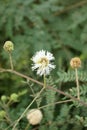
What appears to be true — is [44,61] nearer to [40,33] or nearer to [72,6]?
[40,33]

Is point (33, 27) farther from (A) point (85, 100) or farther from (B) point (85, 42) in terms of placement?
(A) point (85, 100)

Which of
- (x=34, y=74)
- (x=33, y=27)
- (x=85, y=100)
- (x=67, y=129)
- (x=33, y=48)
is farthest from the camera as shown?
(x=33, y=27)

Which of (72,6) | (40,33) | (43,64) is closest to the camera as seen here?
(43,64)

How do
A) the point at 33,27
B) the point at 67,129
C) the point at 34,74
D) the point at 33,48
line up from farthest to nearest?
the point at 33,27, the point at 33,48, the point at 34,74, the point at 67,129

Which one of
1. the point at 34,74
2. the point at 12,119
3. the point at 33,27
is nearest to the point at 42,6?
the point at 33,27

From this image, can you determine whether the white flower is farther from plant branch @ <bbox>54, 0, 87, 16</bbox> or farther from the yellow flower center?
plant branch @ <bbox>54, 0, 87, 16</bbox>

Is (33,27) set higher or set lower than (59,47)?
higher

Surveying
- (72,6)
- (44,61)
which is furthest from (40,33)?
(44,61)

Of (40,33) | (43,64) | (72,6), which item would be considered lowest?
(43,64)

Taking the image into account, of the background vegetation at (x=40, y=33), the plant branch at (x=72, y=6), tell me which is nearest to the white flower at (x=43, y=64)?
the background vegetation at (x=40, y=33)

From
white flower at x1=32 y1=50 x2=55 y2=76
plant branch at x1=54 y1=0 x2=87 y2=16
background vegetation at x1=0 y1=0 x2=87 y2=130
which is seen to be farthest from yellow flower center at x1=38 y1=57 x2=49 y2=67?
plant branch at x1=54 y1=0 x2=87 y2=16

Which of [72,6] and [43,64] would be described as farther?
[72,6]
